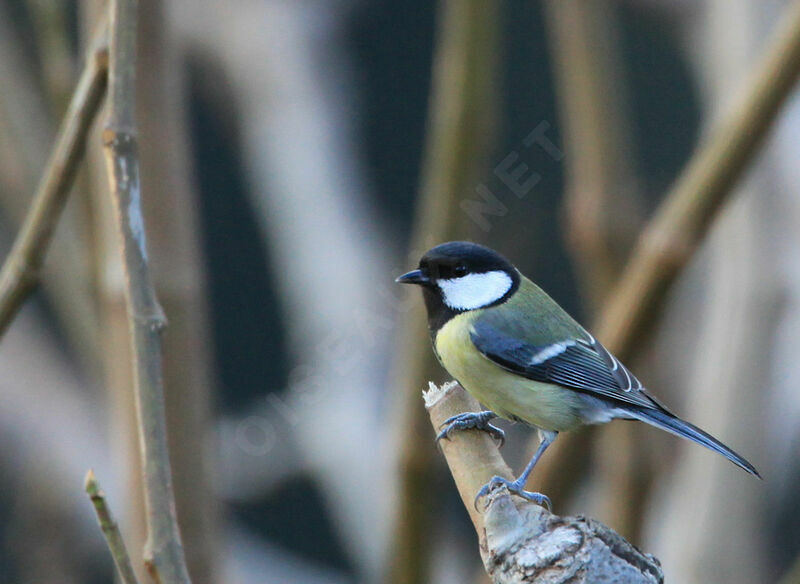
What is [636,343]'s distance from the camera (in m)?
1.31

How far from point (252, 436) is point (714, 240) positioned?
111cm

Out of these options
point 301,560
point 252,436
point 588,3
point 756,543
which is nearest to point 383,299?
point 252,436

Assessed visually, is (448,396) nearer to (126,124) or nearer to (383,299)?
(126,124)

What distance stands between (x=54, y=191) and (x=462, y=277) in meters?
0.53

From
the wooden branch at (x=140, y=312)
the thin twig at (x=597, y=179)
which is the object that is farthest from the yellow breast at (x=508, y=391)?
the wooden branch at (x=140, y=312)

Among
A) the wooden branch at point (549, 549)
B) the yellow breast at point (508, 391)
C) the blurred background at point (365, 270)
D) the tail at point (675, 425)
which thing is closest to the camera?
the wooden branch at point (549, 549)

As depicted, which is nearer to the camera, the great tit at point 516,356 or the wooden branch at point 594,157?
the great tit at point 516,356

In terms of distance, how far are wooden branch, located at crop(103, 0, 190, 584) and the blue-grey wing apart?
1.79ft

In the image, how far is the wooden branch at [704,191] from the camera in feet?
3.91

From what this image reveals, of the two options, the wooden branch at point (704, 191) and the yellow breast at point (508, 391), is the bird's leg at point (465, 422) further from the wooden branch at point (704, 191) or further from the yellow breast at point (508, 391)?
the wooden branch at point (704, 191)

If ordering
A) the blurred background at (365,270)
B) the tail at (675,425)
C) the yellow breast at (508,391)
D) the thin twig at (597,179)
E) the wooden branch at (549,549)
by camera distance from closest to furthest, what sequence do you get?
the wooden branch at (549,549) < the tail at (675,425) < the yellow breast at (508,391) < the blurred background at (365,270) < the thin twig at (597,179)

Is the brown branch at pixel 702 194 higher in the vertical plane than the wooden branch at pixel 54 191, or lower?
lower

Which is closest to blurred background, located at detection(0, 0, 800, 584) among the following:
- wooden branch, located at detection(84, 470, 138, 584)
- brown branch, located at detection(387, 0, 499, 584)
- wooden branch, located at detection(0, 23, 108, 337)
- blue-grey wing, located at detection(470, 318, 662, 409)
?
brown branch, located at detection(387, 0, 499, 584)

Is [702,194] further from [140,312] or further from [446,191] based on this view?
[140,312]
